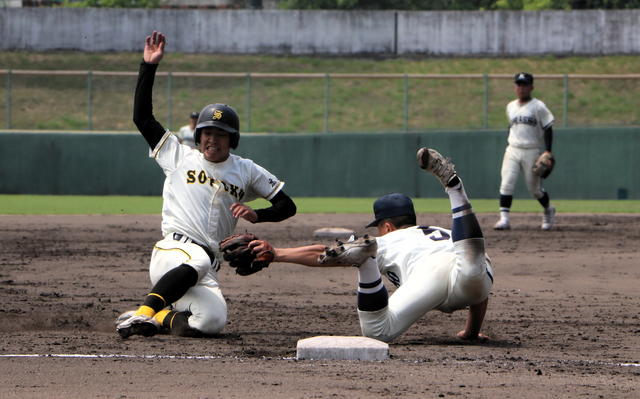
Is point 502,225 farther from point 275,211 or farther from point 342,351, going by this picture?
point 342,351

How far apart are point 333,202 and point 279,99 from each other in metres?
6.89

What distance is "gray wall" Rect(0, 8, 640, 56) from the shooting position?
31.4m

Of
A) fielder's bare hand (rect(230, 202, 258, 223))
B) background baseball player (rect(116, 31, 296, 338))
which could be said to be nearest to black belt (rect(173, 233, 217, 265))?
background baseball player (rect(116, 31, 296, 338))

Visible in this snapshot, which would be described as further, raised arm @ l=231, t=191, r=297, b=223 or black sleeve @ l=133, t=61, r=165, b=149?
black sleeve @ l=133, t=61, r=165, b=149

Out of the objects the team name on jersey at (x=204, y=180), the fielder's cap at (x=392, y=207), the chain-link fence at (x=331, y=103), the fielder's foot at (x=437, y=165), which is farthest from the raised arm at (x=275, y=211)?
the chain-link fence at (x=331, y=103)

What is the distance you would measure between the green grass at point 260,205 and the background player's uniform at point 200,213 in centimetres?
877

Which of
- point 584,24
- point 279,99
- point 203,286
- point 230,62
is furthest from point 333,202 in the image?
point 584,24

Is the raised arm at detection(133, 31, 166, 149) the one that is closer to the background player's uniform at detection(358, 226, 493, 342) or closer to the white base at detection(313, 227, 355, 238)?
the background player's uniform at detection(358, 226, 493, 342)

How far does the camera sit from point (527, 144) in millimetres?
11039

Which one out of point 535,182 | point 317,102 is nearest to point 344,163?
point 317,102

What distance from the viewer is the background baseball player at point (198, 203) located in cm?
454

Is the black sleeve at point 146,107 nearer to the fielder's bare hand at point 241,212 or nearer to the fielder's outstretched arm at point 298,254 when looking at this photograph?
the fielder's bare hand at point 241,212

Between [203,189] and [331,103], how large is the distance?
1738cm

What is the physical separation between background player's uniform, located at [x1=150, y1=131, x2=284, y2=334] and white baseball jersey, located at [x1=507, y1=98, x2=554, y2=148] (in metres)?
6.98
